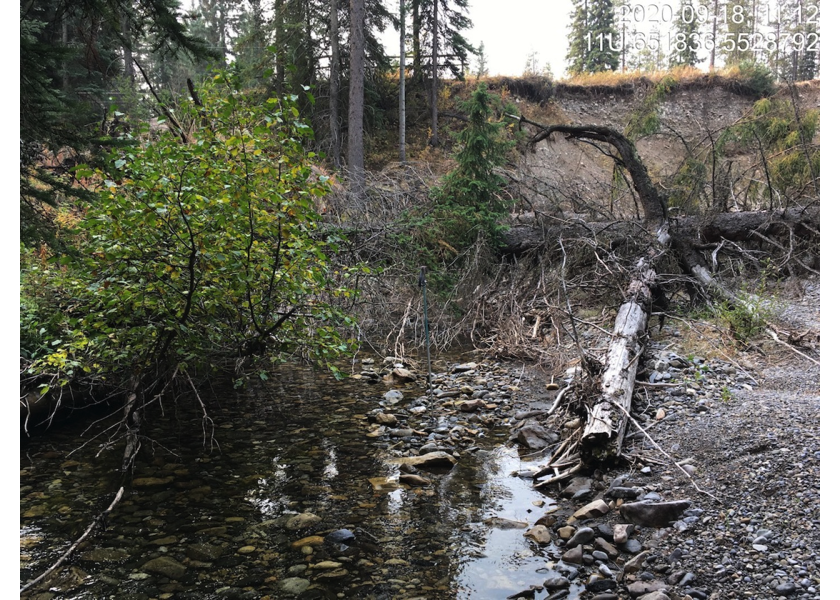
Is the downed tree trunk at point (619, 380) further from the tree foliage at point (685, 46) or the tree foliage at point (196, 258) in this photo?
the tree foliage at point (685, 46)

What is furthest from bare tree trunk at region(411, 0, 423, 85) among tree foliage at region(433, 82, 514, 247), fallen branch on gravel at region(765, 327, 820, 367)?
fallen branch on gravel at region(765, 327, 820, 367)

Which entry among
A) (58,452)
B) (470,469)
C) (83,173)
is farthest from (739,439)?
(58,452)

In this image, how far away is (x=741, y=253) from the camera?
8555 mm

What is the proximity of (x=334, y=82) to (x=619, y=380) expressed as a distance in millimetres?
15215

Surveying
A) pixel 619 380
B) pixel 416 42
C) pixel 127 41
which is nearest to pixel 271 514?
pixel 619 380

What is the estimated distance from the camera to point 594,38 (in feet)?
110

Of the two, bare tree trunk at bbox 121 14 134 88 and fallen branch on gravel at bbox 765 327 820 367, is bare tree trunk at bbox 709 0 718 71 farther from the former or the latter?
fallen branch on gravel at bbox 765 327 820 367

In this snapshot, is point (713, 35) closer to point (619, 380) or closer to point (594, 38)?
point (594, 38)

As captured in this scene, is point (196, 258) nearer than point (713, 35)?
Yes

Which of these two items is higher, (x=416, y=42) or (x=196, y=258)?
(x=416, y=42)

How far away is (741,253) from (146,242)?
8.51 meters

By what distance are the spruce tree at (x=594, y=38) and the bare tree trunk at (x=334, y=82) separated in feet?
71.4

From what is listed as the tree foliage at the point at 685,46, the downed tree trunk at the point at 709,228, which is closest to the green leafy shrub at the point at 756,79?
the tree foliage at the point at 685,46

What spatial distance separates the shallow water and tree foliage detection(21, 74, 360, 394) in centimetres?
80
